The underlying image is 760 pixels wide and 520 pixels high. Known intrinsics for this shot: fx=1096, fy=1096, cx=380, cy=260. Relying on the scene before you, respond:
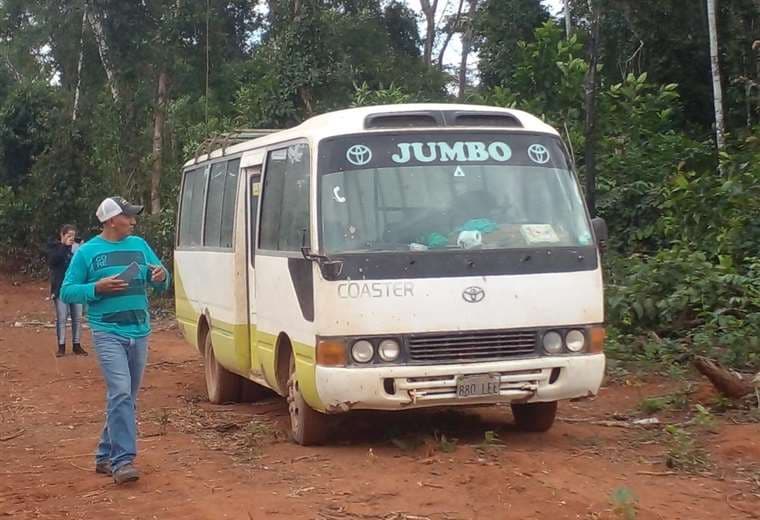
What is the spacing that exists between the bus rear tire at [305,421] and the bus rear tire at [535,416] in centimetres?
142

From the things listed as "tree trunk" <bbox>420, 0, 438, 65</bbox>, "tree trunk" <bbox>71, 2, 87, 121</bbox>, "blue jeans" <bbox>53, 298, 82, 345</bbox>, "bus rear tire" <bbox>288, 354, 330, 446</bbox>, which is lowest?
"bus rear tire" <bbox>288, 354, 330, 446</bbox>

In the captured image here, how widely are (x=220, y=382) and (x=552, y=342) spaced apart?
14.1 ft

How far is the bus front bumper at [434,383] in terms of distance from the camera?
709cm

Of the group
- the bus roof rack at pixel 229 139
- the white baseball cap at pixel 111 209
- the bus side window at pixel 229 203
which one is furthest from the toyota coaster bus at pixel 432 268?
the bus roof rack at pixel 229 139

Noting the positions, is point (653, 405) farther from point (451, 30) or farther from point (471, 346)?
point (451, 30)

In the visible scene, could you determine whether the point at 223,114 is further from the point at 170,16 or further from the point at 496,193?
the point at 496,193

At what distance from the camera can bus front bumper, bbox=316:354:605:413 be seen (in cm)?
709

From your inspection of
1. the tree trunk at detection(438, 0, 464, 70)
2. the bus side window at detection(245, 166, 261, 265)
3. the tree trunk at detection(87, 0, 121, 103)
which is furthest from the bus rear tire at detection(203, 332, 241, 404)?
the tree trunk at detection(438, 0, 464, 70)

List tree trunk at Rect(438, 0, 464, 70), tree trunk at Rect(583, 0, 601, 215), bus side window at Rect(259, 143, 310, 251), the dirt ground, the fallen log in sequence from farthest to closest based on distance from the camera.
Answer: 1. tree trunk at Rect(438, 0, 464, 70)
2. tree trunk at Rect(583, 0, 601, 215)
3. the fallen log
4. bus side window at Rect(259, 143, 310, 251)
5. the dirt ground

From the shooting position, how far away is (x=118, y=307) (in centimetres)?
696

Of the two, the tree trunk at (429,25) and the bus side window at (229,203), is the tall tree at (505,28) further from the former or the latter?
the bus side window at (229,203)

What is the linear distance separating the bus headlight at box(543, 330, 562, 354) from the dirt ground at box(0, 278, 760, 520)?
0.70m

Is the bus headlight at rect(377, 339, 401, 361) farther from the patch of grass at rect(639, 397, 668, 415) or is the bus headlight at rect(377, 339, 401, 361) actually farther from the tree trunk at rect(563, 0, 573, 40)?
the tree trunk at rect(563, 0, 573, 40)

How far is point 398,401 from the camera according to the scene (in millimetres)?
7145
